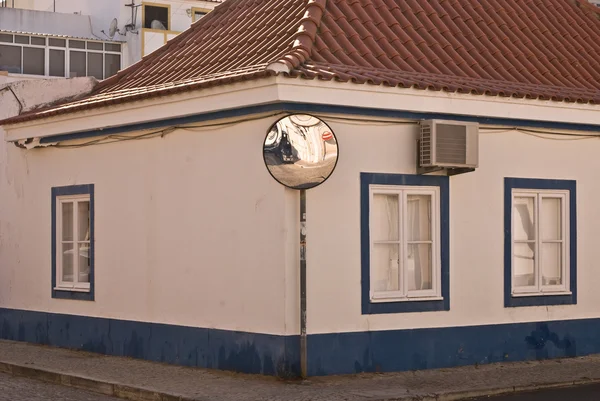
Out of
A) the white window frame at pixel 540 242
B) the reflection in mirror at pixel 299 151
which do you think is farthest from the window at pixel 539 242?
the reflection in mirror at pixel 299 151

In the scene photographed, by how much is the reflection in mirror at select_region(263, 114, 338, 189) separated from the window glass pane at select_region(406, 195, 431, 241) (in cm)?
151

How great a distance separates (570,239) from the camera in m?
15.2

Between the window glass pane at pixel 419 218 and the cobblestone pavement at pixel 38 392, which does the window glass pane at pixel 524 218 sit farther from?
the cobblestone pavement at pixel 38 392

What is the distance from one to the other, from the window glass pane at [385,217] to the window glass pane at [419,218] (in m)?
0.20

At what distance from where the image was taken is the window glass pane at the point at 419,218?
14.0 metres

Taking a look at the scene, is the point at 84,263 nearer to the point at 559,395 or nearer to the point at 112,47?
the point at 559,395

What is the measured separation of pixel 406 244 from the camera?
13.8 m

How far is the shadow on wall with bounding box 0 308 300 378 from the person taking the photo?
12914 millimetres

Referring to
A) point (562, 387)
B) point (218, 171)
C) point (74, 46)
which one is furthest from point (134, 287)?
point (74, 46)

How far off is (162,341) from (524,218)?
4674 mm

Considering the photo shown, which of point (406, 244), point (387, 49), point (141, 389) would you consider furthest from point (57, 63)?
point (141, 389)

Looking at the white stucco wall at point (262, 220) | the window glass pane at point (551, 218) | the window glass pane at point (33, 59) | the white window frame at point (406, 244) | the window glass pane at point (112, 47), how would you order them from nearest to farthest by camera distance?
the white stucco wall at point (262, 220) < the white window frame at point (406, 244) < the window glass pane at point (551, 218) < the window glass pane at point (33, 59) < the window glass pane at point (112, 47)

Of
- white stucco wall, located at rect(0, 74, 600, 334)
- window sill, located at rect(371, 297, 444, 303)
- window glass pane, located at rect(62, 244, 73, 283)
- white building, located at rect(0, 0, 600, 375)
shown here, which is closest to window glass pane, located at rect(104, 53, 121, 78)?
white building, located at rect(0, 0, 600, 375)

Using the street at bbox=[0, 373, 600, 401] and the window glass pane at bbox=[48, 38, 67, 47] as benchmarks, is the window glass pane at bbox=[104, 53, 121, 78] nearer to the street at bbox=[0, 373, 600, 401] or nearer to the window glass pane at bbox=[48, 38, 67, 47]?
the window glass pane at bbox=[48, 38, 67, 47]
